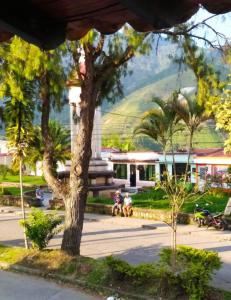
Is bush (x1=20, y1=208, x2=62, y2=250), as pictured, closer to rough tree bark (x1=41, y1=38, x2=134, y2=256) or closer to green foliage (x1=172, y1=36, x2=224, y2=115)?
rough tree bark (x1=41, y1=38, x2=134, y2=256)

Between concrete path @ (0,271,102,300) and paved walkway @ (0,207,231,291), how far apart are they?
350 cm

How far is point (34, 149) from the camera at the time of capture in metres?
15.2

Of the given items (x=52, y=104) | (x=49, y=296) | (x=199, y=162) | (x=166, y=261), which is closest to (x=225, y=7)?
(x=166, y=261)

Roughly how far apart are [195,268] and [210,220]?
10.6 metres

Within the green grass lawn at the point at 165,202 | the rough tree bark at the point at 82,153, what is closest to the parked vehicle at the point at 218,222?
the green grass lawn at the point at 165,202

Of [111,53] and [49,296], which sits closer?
[49,296]

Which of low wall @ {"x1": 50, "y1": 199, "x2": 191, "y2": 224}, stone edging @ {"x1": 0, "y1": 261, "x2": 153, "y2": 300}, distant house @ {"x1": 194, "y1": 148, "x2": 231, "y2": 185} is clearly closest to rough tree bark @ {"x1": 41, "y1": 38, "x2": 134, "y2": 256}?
stone edging @ {"x1": 0, "y1": 261, "x2": 153, "y2": 300}

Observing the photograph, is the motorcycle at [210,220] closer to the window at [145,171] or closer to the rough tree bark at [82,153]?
the rough tree bark at [82,153]

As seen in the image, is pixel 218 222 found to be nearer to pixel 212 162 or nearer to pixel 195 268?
pixel 195 268

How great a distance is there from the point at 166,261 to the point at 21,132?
285 inches

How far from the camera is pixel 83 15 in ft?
7.01

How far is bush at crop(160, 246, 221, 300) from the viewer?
778 cm

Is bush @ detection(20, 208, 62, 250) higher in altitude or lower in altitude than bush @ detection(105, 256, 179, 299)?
higher

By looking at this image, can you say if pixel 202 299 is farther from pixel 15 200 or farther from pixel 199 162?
pixel 199 162
